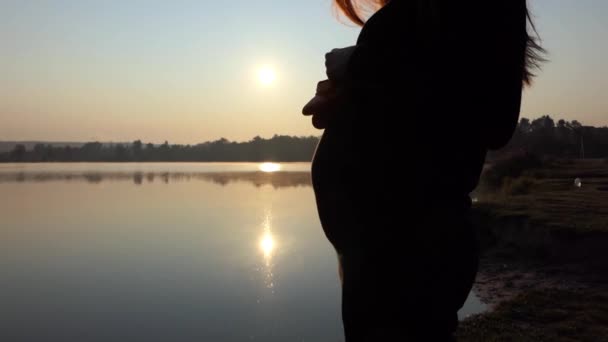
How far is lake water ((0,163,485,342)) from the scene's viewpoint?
319 inches

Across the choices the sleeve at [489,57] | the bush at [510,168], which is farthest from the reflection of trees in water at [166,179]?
the sleeve at [489,57]

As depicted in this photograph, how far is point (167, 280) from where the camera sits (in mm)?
11320

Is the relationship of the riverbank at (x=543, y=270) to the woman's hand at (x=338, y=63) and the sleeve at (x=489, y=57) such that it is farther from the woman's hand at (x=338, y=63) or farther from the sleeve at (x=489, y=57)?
the woman's hand at (x=338, y=63)

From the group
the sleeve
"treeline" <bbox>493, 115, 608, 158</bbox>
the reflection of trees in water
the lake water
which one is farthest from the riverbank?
"treeline" <bbox>493, 115, 608, 158</bbox>

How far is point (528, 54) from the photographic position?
45.2 inches

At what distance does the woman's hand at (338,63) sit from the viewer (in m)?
0.90

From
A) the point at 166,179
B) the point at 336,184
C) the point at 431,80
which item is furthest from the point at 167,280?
the point at 166,179

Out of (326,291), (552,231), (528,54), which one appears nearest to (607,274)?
(552,231)

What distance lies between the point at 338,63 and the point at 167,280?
1125 cm

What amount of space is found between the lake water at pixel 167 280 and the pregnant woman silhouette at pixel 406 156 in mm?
6547

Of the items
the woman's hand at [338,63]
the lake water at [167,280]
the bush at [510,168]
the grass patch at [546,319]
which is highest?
the woman's hand at [338,63]

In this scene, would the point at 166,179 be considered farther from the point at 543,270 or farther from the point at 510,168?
the point at 543,270

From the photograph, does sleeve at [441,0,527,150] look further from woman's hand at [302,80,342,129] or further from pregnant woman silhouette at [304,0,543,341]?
woman's hand at [302,80,342,129]

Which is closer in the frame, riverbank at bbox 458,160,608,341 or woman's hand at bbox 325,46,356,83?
woman's hand at bbox 325,46,356,83
